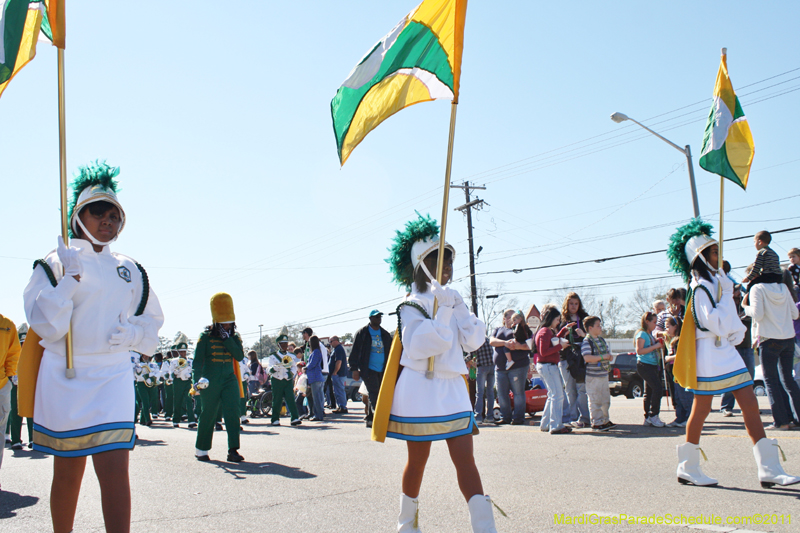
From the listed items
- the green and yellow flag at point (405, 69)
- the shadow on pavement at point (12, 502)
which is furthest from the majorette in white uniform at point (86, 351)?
the shadow on pavement at point (12, 502)

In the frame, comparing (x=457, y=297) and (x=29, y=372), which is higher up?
(x=457, y=297)

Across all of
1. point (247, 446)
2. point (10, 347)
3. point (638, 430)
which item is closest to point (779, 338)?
point (638, 430)

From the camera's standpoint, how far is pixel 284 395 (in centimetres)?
1368

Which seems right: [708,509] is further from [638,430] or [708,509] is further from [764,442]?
[638,430]

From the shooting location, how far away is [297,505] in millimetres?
5219

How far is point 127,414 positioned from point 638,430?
7481 millimetres

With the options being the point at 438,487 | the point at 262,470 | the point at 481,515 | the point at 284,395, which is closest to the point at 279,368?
the point at 284,395

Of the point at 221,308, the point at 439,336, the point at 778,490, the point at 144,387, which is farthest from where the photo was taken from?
the point at 144,387

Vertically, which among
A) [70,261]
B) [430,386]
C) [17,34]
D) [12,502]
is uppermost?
[17,34]

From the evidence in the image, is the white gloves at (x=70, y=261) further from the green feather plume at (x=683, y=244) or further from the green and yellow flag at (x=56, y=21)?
the green feather plume at (x=683, y=244)

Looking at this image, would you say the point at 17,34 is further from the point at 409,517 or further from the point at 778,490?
the point at 778,490

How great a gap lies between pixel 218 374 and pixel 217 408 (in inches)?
16.7

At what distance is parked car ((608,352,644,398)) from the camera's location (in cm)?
2350

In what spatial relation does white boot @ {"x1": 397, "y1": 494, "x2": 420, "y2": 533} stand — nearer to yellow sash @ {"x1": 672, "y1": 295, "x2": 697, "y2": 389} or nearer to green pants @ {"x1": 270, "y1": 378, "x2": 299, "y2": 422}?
yellow sash @ {"x1": 672, "y1": 295, "x2": 697, "y2": 389}
